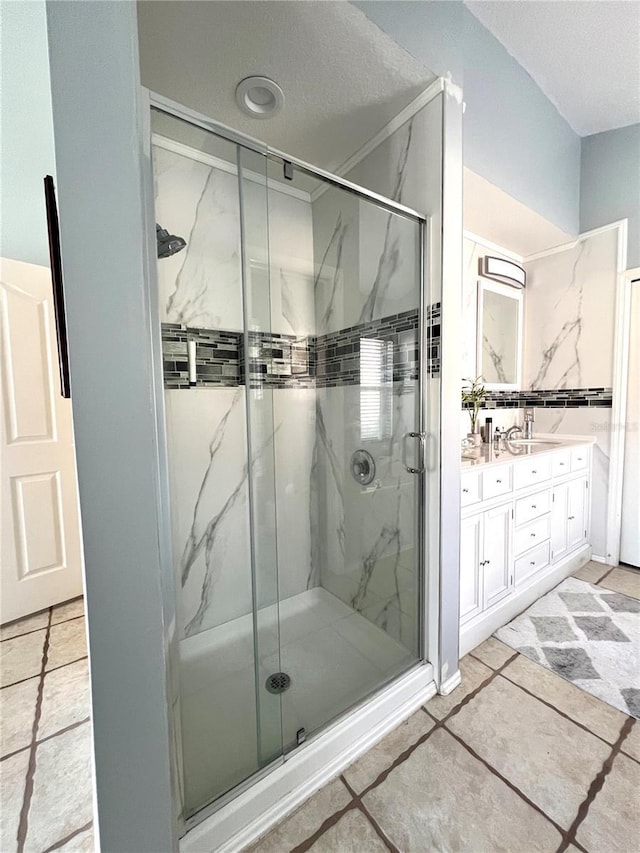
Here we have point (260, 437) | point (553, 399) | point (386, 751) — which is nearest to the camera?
point (386, 751)

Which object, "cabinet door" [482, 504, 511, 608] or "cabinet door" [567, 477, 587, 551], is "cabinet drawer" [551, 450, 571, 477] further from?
"cabinet door" [482, 504, 511, 608]

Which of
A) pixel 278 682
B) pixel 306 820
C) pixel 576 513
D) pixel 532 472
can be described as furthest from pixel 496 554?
pixel 306 820

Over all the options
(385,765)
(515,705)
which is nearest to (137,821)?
(385,765)

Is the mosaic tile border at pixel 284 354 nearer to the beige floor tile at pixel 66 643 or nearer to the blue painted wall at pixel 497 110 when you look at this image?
the blue painted wall at pixel 497 110

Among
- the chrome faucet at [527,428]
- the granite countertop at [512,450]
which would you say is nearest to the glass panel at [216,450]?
the granite countertop at [512,450]

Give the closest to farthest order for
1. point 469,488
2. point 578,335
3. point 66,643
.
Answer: point 469,488 < point 66,643 < point 578,335

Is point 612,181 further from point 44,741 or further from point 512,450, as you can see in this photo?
point 44,741

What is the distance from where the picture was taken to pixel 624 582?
2.25 meters

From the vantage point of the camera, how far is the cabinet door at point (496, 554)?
5.55 ft

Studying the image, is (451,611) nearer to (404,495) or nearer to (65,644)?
(404,495)

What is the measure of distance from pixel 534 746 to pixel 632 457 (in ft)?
6.81

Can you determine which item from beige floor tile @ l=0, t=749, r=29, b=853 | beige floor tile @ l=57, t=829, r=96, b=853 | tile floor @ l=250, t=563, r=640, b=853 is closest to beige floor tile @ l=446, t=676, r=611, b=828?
tile floor @ l=250, t=563, r=640, b=853

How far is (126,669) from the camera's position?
63 cm

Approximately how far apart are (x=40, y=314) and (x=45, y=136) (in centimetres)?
98
